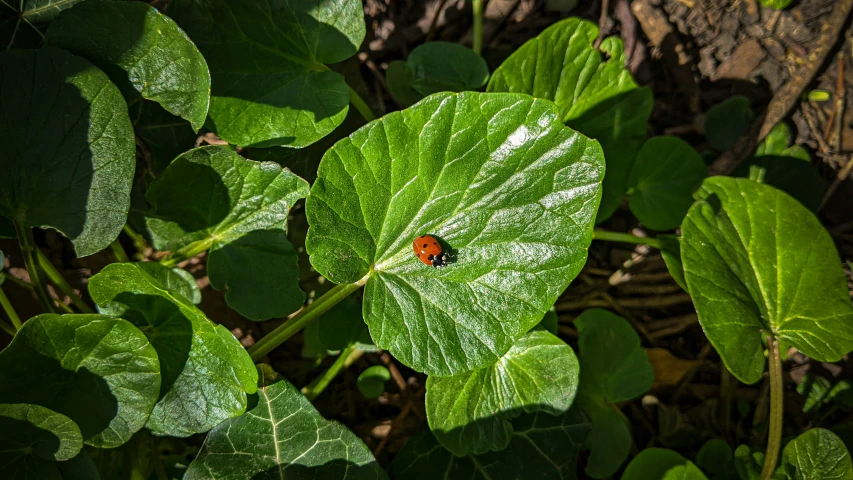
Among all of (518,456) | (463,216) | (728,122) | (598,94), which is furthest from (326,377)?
(728,122)

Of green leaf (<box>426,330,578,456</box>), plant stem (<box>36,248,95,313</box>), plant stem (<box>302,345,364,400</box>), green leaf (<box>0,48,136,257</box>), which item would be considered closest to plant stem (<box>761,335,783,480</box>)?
green leaf (<box>426,330,578,456</box>)

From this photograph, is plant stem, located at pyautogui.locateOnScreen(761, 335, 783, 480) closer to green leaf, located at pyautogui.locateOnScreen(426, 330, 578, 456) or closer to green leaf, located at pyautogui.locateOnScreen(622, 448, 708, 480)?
green leaf, located at pyautogui.locateOnScreen(622, 448, 708, 480)

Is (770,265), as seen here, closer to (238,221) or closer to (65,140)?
(238,221)

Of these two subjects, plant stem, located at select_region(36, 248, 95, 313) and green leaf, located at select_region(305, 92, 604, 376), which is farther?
plant stem, located at select_region(36, 248, 95, 313)

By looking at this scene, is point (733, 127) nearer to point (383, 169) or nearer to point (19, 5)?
point (383, 169)

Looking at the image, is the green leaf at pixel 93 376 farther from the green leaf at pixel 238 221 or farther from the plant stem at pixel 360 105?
the plant stem at pixel 360 105

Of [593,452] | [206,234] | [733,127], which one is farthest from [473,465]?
[733,127]
